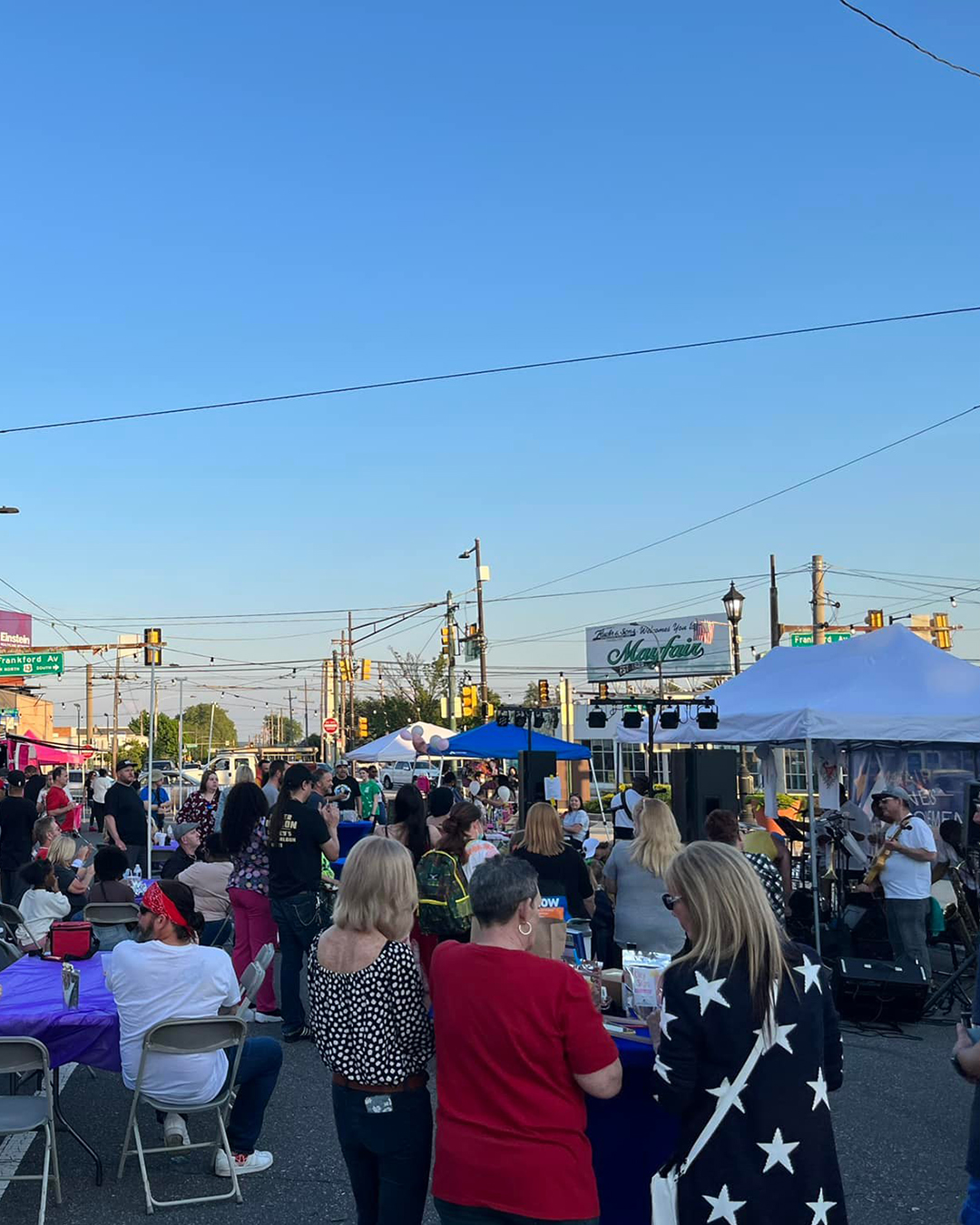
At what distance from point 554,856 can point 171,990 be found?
2.84 metres

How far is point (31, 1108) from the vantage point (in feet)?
15.4

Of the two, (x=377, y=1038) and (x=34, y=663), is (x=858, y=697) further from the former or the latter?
(x=34, y=663)

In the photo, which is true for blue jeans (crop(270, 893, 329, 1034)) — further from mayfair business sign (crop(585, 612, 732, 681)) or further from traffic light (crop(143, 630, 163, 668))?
mayfair business sign (crop(585, 612, 732, 681))

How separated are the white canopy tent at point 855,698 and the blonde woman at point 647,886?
3216mm

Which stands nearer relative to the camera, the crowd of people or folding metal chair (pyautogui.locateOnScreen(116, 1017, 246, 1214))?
the crowd of people

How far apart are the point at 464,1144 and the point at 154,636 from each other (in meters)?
13.4

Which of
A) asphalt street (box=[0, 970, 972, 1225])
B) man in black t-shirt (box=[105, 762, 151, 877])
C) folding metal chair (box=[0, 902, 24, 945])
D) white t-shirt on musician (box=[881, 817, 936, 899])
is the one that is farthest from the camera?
→ man in black t-shirt (box=[105, 762, 151, 877])

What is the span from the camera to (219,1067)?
16.2ft

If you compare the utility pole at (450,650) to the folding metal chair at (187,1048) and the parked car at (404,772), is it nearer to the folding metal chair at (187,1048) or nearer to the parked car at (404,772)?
the parked car at (404,772)

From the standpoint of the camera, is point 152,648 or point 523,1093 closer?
point 523,1093

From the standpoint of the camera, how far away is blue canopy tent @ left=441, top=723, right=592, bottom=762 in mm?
17438

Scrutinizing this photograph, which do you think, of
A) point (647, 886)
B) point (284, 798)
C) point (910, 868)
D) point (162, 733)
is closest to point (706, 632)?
point (910, 868)

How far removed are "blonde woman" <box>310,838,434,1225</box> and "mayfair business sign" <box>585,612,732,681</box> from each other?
42210 millimetres

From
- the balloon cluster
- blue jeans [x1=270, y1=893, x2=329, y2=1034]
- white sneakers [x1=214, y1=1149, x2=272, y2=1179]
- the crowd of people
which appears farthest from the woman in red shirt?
the balloon cluster
